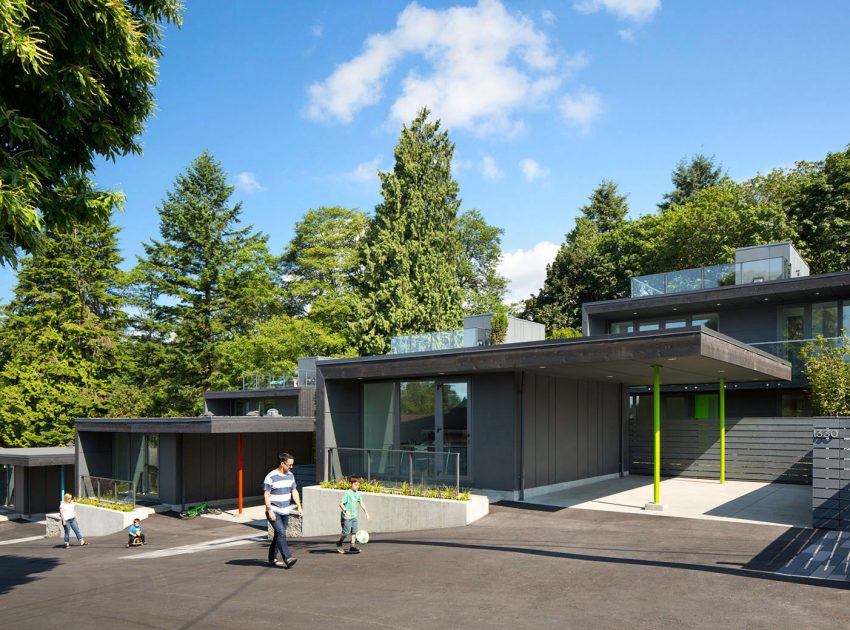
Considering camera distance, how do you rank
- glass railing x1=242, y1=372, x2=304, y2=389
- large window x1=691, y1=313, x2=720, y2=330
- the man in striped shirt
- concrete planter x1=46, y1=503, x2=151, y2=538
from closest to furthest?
the man in striped shirt < concrete planter x1=46, y1=503, x2=151, y2=538 < large window x1=691, y1=313, x2=720, y2=330 < glass railing x1=242, y1=372, x2=304, y2=389

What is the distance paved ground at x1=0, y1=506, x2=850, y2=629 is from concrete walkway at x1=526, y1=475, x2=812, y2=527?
0.81 metres

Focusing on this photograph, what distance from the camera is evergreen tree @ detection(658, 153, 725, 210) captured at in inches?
2191

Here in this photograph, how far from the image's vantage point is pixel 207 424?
19141 mm

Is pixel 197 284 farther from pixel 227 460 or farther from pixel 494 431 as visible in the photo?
pixel 494 431

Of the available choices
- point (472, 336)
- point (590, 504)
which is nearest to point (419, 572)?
point (590, 504)

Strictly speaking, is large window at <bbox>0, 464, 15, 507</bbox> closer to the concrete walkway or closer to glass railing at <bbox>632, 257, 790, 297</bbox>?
the concrete walkway

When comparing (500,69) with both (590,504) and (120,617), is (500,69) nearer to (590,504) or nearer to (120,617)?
(590,504)

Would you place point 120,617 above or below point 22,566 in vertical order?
above

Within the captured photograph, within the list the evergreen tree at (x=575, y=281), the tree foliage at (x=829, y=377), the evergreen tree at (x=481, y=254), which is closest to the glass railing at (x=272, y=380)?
the tree foliage at (x=829, y=377)

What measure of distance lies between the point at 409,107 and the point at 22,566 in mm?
36071

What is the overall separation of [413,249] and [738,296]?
21.2m

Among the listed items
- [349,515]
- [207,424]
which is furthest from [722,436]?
[207,424]

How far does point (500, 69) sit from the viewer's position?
866 inches

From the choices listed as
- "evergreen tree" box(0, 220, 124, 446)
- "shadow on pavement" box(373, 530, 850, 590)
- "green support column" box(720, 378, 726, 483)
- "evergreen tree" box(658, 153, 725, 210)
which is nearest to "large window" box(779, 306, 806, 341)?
"green support column" box(720, 378, 726, 483)
